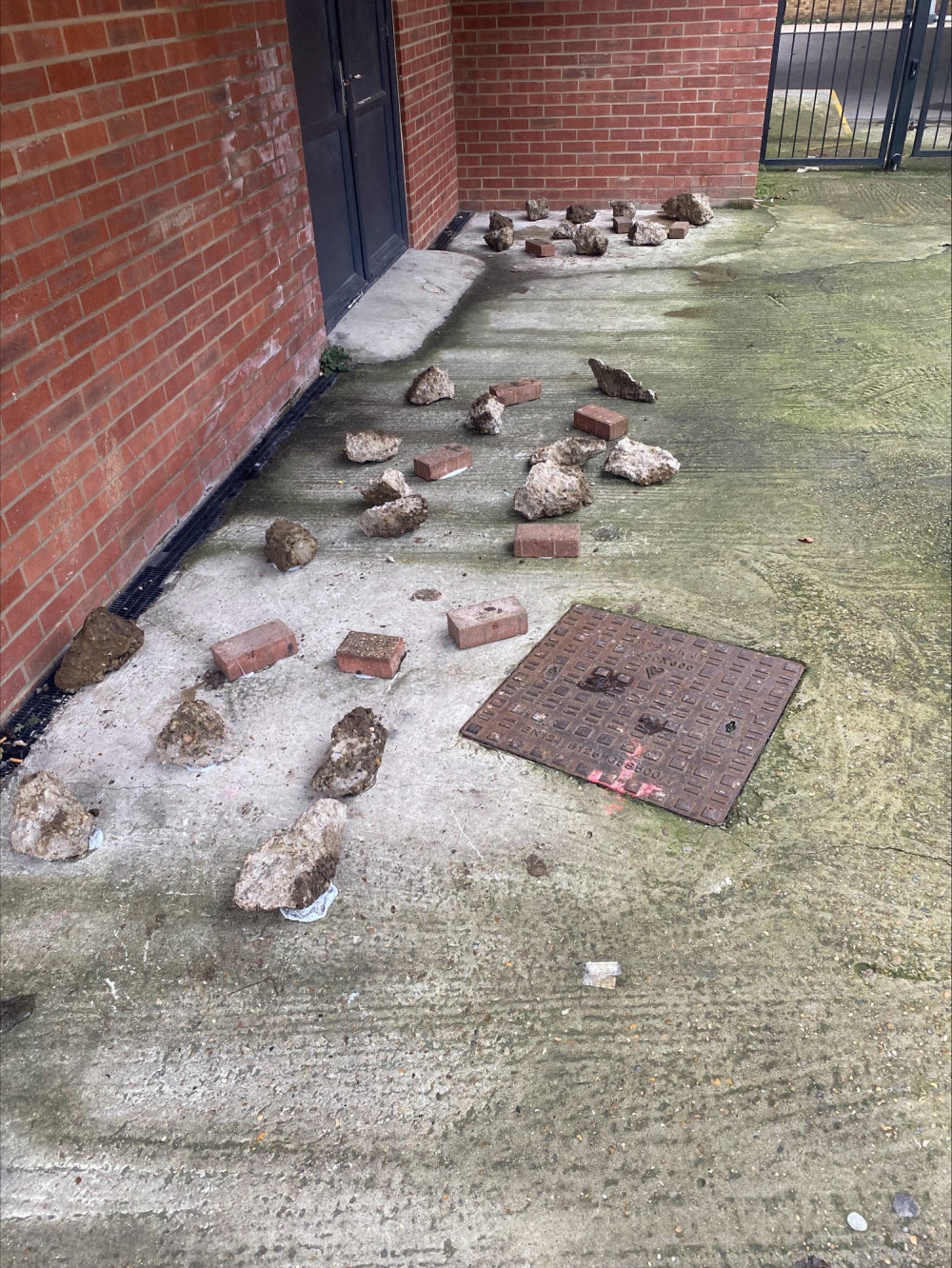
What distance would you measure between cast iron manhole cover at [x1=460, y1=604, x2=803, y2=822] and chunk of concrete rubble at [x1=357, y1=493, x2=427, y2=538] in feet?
3.26

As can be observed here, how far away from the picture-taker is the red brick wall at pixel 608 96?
330 inches

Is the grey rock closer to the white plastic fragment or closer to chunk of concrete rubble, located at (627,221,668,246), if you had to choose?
chunk of concrete rubble, located at (627,221,668,246)

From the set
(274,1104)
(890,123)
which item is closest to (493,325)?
(274,1104)

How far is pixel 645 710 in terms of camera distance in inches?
118

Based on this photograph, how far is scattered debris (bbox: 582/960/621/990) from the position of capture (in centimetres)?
223

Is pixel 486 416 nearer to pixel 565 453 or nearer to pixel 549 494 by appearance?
pixel 565 453

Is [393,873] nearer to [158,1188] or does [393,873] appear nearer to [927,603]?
[158,1188]

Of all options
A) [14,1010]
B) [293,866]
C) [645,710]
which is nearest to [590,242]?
[645,710]

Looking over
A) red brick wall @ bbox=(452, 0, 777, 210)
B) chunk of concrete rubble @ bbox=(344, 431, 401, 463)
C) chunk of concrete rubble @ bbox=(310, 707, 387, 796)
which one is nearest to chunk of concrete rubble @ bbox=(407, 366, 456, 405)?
chunk of concrete rubble @ bbox=(344, 431, 401, 463)

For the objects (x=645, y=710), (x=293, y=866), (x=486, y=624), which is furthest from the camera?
(x=486, y=624)

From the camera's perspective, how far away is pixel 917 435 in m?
4.69

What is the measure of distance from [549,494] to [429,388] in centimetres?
154

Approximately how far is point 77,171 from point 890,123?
985 cm

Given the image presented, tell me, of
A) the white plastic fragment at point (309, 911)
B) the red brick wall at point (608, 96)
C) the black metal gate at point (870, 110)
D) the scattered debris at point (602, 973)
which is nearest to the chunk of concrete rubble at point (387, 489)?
the white plastic fragment at point (309, 911)
